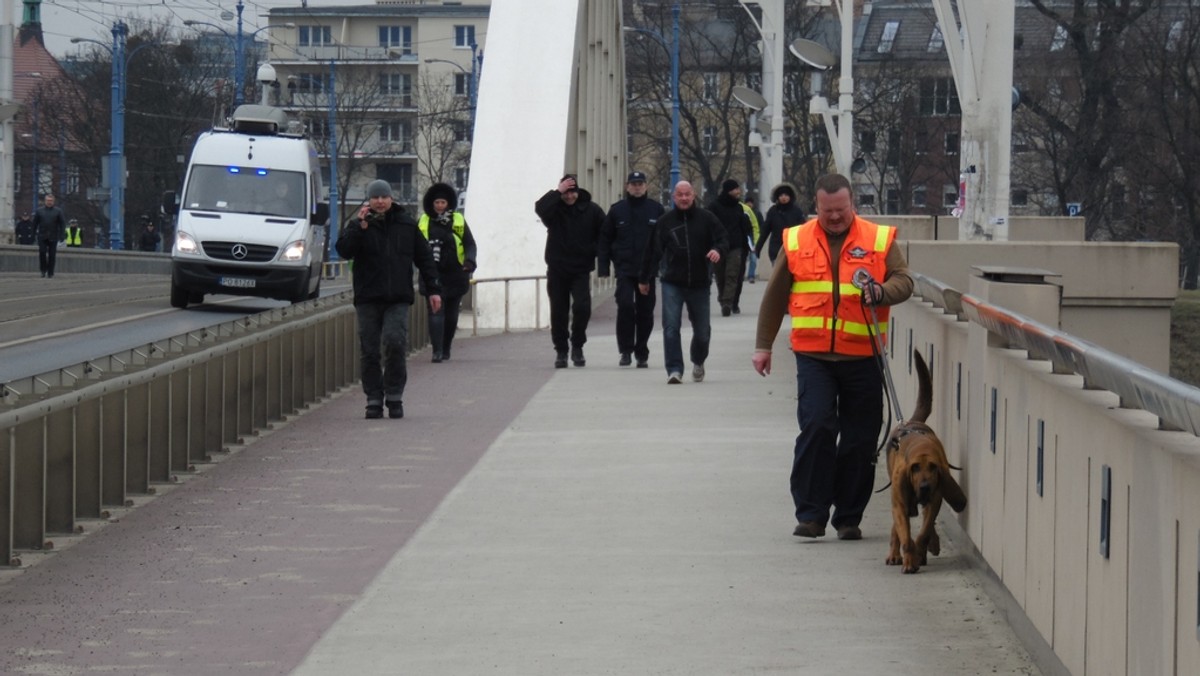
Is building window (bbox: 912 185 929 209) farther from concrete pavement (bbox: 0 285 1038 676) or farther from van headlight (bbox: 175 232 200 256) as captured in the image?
concrete pavement (bbox: 0 285 1038 676)

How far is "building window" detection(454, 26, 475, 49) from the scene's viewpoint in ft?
402

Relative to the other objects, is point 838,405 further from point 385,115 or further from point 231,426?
point 385,115

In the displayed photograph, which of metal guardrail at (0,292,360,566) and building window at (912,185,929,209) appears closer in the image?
metal guardrail at (0,292,360,566)

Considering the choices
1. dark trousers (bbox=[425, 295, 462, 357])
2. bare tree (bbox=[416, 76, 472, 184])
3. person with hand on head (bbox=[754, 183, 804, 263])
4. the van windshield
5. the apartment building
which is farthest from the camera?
the apartment building

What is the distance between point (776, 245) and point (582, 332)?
10.4 meters

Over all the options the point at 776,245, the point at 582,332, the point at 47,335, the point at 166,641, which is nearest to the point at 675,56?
the point at 776,245

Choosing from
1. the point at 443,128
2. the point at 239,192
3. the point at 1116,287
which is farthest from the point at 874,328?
the point at 443,128

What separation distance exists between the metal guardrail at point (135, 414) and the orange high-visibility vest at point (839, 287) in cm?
338

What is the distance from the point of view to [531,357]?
22.3 metres

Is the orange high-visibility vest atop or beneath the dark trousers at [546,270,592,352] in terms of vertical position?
atop

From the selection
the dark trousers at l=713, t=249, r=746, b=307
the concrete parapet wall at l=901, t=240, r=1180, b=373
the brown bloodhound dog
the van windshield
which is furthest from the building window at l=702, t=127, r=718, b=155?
the brown bloodhound dog

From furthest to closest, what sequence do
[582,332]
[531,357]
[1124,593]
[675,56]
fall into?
[675,56]
[531,357]
[582,332]
[1124,593]

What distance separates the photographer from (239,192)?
3064 cm

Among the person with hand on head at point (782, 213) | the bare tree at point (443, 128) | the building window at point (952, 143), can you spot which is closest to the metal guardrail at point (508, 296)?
the person with hand on head at point (782, 213)
